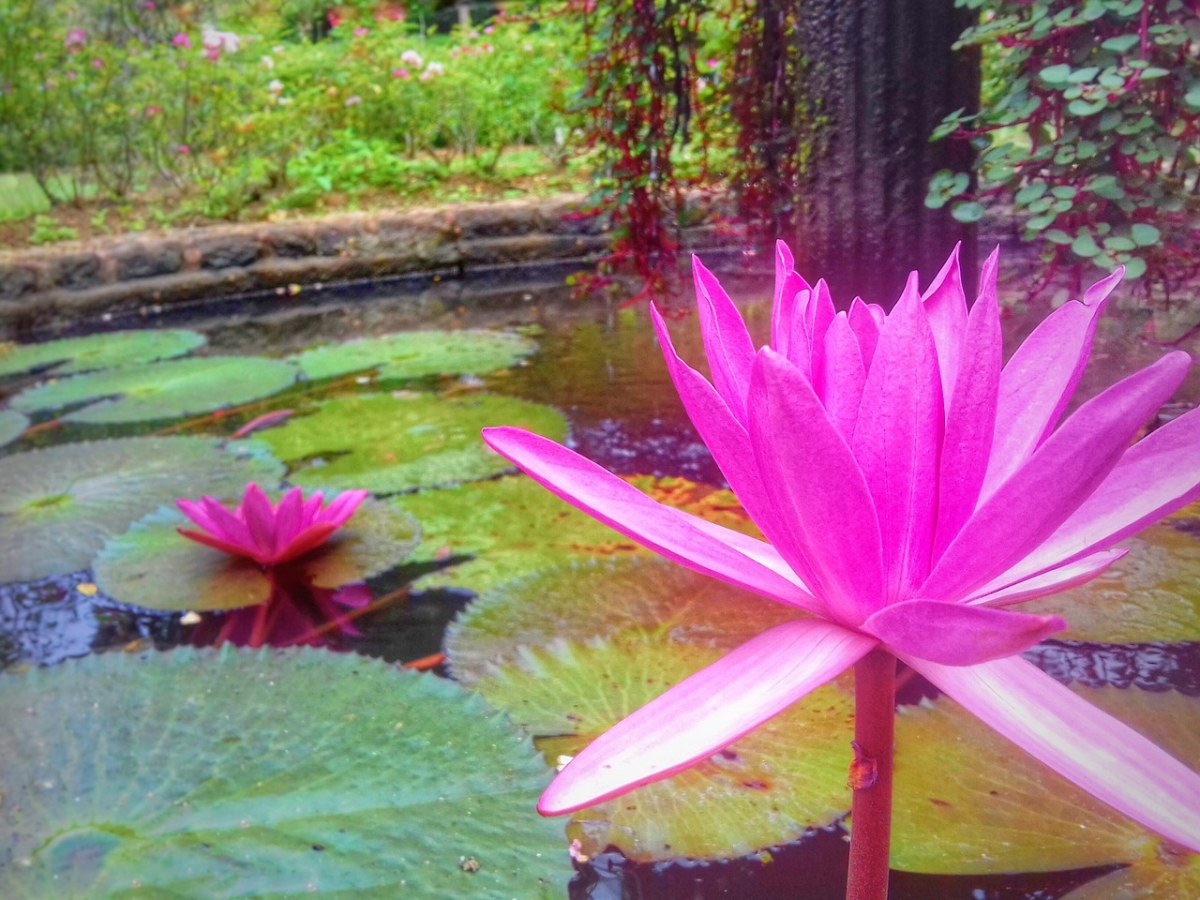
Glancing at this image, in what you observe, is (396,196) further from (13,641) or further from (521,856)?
(521,856)

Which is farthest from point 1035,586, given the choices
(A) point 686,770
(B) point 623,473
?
(B) point 623,473

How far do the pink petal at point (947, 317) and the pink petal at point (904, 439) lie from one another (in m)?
0.07

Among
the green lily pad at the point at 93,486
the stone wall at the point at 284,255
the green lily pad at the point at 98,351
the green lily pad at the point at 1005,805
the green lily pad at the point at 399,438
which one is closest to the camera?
the green lily pad at the point at 1005,805

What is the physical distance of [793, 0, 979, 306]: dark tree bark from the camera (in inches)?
39.4

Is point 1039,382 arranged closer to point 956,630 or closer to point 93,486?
point 956,630

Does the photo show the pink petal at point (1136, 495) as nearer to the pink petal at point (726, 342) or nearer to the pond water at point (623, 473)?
the pink petal at point (726, 342)

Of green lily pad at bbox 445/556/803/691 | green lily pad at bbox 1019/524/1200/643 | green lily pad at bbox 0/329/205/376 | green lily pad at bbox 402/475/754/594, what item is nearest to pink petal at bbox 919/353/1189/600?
green lily pad at bbox 1019/524/1200/643

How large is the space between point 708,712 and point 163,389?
2323 mm

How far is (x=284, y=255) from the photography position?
3914 mm

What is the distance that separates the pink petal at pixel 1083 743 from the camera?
0.31 metres

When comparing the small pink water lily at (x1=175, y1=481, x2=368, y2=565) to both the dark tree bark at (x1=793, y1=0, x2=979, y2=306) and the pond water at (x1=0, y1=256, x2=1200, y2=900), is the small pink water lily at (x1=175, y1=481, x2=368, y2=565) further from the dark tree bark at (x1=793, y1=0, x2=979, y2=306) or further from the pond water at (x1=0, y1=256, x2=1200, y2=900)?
the dark tree bark at (x1=793, y1=0, x2=979, y2=306)

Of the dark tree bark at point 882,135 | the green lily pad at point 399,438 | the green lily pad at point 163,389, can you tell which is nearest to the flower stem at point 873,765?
the dark tree bark at point 882,135

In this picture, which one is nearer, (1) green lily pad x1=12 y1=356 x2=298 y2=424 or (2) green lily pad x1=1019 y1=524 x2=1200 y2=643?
(2) green lily pad x1=1019 y1=524 x2=1200 y2=643

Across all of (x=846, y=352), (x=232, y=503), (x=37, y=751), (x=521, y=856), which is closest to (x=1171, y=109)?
(x=846, y=352)
